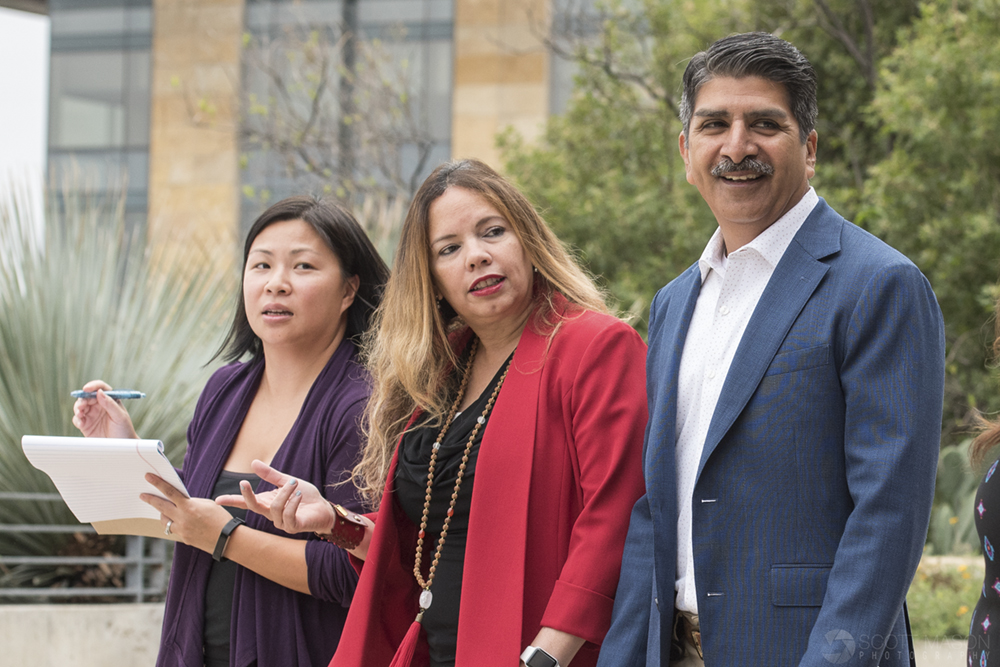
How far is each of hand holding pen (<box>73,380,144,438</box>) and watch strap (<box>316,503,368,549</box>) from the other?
85cm

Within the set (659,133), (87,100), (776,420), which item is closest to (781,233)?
→ (776,420)

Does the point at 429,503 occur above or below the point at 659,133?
below

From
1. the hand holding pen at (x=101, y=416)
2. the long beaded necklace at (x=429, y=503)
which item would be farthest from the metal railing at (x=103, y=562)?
the long beaded necklace at (x=429, y=503)

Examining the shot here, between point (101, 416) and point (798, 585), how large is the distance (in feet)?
7.57

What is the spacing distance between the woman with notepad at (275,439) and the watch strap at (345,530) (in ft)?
0.29

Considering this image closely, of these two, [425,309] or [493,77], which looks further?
[493,77]

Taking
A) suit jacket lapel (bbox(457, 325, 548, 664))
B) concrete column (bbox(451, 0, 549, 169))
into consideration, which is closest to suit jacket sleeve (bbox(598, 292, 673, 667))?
suit jacket lapel (bbox(457, 325, 548, 664))

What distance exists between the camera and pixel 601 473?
221cm

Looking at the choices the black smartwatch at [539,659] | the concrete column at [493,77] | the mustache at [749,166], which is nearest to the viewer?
the mustache at [749,166]

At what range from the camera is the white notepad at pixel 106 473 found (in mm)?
2555

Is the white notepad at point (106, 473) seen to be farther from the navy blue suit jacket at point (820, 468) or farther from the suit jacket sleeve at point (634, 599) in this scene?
the navy blue suit jacket at point (820, 468)

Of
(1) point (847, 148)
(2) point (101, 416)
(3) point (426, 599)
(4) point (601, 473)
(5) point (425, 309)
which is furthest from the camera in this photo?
(1) point (847, 148)

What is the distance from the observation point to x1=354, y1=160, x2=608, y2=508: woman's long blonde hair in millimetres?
2531

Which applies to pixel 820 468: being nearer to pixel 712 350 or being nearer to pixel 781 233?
pixel 712 350
